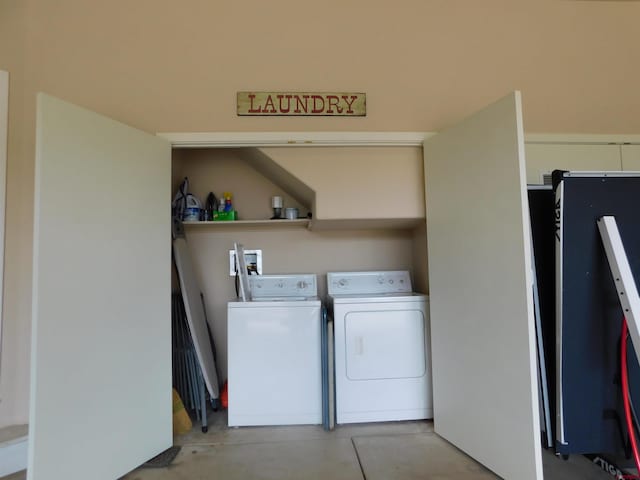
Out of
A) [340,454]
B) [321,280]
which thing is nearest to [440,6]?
[321,280]

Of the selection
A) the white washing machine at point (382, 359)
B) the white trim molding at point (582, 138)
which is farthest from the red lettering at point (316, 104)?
the white trim molding at point (582, 138)

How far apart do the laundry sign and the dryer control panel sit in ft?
→ 4.29

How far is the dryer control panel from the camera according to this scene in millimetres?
2852

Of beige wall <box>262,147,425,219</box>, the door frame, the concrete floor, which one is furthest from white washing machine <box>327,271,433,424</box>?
the door frame

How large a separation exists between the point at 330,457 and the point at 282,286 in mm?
1303

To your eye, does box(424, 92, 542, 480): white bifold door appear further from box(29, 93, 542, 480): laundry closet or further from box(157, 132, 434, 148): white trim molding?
box(157, 132, 434, 148): white trim molding

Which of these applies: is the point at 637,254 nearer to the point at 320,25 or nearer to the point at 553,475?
the point at 553,475

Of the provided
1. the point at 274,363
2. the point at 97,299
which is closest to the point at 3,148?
the point at 97,299

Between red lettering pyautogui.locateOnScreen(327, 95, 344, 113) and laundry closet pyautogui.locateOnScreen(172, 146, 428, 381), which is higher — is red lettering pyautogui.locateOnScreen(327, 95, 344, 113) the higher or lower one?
the higher one

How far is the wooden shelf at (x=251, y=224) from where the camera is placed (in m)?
2.79

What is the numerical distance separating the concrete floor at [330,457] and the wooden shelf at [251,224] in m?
1.54

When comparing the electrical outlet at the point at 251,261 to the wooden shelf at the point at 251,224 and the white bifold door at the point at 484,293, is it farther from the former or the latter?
the white bifold door at the point at 484,293

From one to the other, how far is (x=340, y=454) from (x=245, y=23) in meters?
2.81

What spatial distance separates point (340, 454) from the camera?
6.61ft
